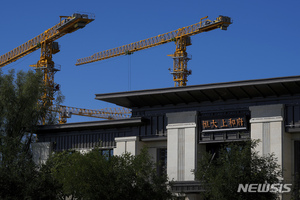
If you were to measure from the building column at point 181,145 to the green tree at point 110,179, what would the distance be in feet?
24.4

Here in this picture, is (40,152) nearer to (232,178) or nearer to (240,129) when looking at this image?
(240,129)

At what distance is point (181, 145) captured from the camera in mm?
55750

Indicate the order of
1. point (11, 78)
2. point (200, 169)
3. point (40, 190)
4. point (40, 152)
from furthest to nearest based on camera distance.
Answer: point (11, 78) < point (40, 152) < point (40, 190) < point (200, 169)

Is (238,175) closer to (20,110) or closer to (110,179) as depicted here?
(110,179)

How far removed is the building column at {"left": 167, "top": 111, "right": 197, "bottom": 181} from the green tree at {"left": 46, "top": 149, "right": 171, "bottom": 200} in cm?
744

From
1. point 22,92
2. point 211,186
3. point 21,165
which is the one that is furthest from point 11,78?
point 211,186

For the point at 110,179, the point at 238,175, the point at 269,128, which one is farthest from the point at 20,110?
the point at 238,175

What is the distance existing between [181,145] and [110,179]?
36.9 feet

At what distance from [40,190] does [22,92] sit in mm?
17736

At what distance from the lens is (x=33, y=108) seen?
67.1 metres

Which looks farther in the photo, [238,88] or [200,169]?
[238,88]

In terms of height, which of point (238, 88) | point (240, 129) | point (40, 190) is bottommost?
point (40, 190)

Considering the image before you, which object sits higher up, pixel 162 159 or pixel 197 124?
pixel 197 124
